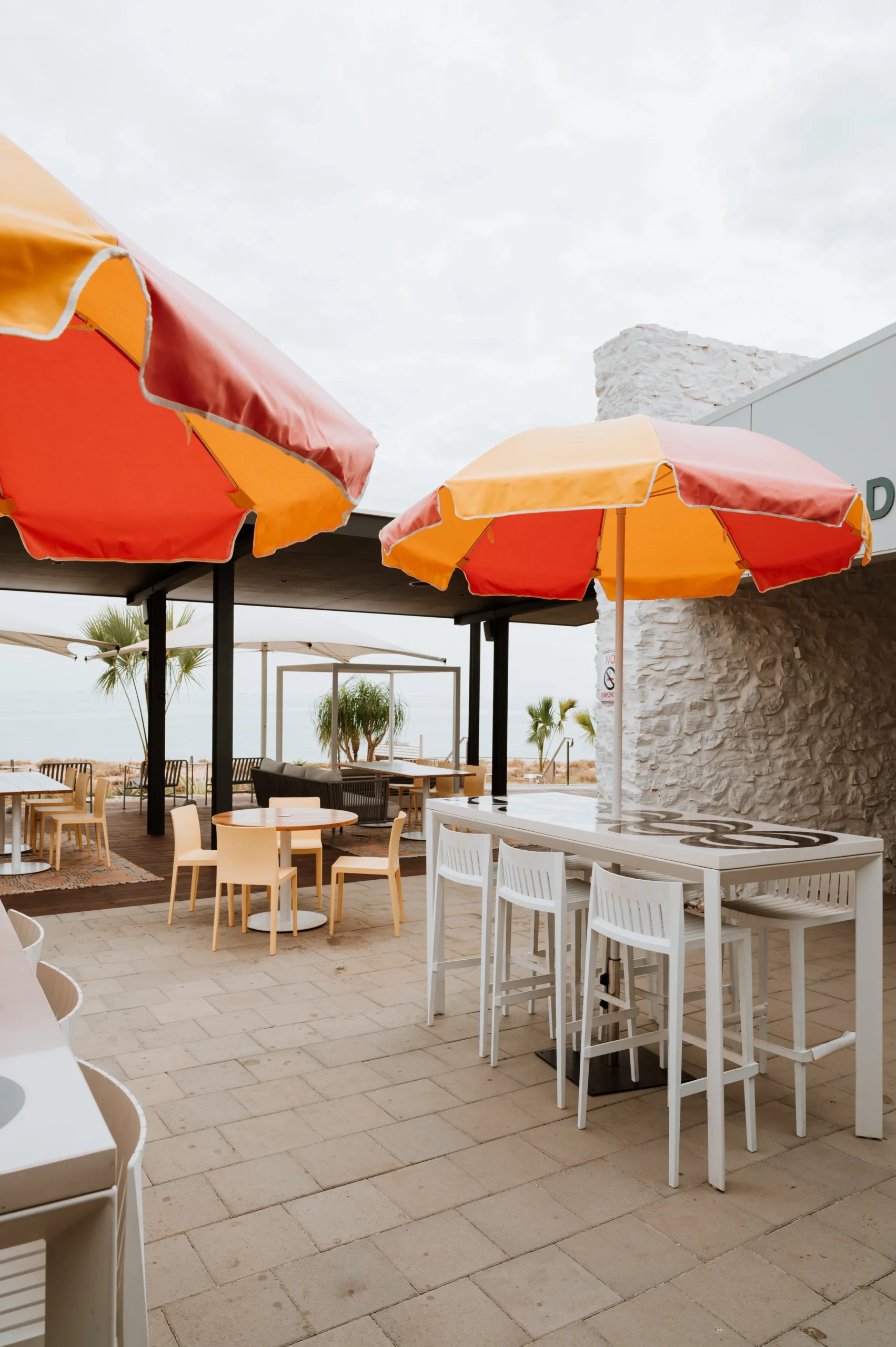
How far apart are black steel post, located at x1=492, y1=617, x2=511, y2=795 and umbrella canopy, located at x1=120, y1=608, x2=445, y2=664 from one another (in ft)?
3.83

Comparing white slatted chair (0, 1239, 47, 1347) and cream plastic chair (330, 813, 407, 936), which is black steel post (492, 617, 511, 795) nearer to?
cream plastic chair (330, 813, 407, 936)

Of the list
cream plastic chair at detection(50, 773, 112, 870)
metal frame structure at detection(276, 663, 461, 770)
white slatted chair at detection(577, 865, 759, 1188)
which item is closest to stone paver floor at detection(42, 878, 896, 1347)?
white slatted chair at detection(577, 865, 759, 1188)

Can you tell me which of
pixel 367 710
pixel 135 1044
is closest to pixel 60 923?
pixel 135 1044

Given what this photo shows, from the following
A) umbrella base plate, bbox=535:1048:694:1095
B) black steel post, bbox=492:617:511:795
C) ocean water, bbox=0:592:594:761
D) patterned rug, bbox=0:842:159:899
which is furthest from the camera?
black steel post, bbox=492:617:511:795

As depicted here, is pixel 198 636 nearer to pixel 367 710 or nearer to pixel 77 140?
pixel 367 710

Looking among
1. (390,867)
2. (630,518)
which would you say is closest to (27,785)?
(390,867)

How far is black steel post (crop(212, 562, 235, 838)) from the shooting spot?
25.0ft

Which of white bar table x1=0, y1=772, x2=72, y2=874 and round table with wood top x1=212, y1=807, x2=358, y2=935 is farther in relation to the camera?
white bar table x1=0, y1=772, x2=72, y2=874

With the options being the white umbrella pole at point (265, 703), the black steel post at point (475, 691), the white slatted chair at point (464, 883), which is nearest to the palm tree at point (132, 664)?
the white umbrella pole at point (265, 703)

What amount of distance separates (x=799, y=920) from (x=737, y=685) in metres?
3.84

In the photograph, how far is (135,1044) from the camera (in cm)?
366

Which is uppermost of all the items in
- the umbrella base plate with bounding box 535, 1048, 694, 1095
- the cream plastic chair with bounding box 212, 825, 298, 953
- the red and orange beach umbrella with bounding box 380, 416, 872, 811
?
the red and orange beach umbrella with bounding box 380, 416, 872, 811

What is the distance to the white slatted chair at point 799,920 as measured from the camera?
2.93 metres

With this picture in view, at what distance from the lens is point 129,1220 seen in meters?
1.19
